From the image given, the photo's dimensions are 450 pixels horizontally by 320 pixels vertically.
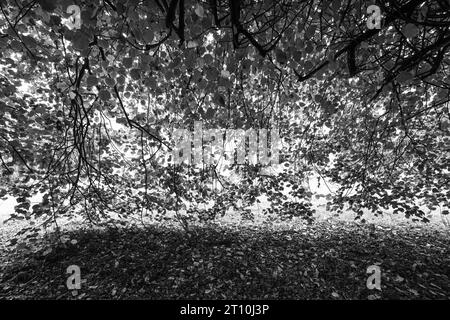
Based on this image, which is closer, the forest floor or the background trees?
the background trees

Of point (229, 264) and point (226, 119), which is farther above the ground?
point (226, 119)

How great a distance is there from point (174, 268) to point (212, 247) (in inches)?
32.1

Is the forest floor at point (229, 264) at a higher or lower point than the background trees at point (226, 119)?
lower

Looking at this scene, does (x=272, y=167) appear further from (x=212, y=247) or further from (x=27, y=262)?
(x=27, y=262)

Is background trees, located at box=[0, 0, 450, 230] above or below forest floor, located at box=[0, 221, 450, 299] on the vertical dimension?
above

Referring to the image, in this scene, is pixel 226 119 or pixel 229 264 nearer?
pixel 229 264

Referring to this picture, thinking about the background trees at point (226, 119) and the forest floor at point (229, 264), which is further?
the forest floor at point (229, 264)

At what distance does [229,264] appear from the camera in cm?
361

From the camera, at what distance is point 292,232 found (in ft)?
15.7

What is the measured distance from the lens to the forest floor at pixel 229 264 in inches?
121

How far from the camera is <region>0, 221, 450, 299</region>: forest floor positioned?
306 cm
